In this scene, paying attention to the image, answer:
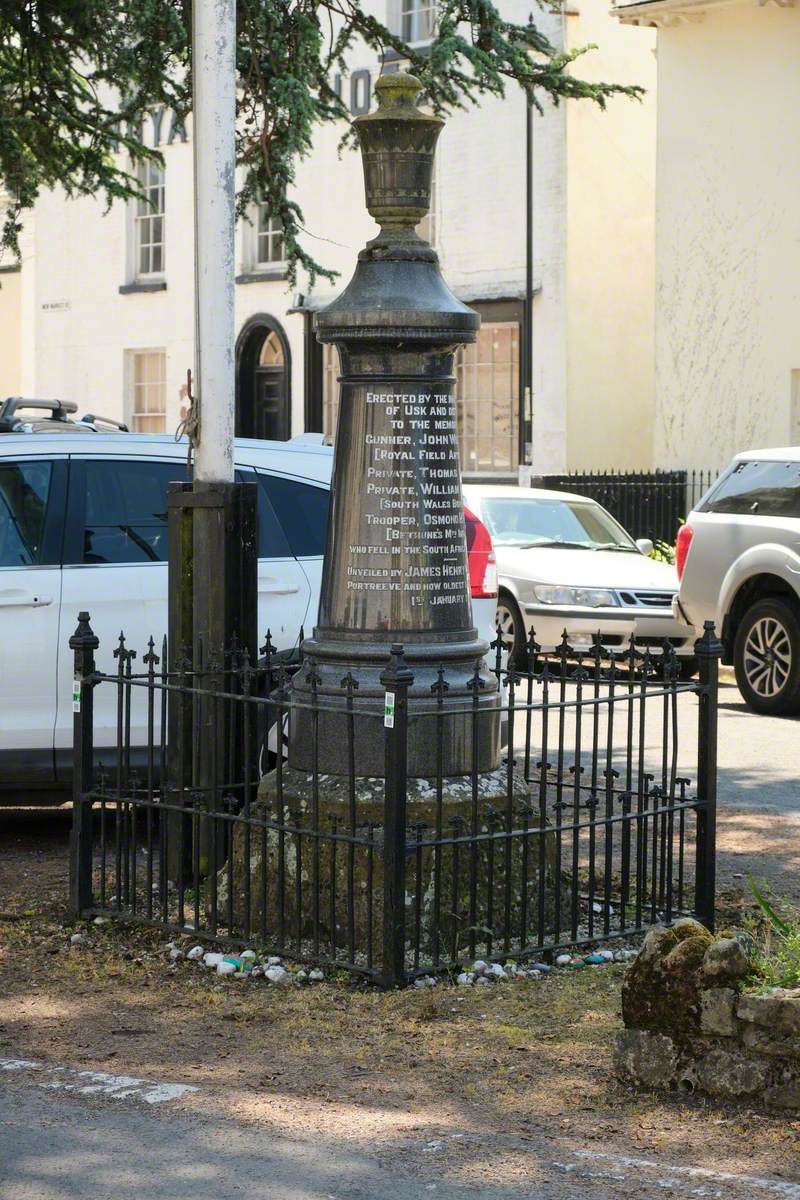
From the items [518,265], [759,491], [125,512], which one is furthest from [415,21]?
[125,512]

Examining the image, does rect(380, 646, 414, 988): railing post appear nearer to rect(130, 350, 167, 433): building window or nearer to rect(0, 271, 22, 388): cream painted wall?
rect(130, 350, 167, 433): building window

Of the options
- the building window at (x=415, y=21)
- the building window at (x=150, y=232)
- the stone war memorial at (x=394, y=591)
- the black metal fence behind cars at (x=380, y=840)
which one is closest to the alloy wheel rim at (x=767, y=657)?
the black metal fence behind cars at (x=380, y=840)

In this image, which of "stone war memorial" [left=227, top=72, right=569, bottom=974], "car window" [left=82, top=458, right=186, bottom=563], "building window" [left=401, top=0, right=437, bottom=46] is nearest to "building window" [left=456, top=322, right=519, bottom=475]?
"building window" [left=401, top=0, right=437, bottom=46]

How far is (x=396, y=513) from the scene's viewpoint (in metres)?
6.60

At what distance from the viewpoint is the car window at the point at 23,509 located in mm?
8500


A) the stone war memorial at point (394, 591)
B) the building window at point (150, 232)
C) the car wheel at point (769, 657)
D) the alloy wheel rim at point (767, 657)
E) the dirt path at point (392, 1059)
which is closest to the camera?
the dirt path at point (392, 1059)

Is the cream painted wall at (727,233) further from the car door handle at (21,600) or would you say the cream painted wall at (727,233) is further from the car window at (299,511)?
the car door handle at (21,600)

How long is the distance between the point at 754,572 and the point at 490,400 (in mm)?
11984

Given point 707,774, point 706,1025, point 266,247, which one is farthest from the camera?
point 266,247

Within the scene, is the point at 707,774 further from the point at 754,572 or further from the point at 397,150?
the point at 754,572

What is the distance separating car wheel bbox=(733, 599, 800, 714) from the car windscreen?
9.16 ft

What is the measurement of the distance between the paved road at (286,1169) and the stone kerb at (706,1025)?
423 millimetres

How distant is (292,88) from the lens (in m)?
11.2

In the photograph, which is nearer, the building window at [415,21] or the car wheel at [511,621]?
the car wheel at [511,621]
